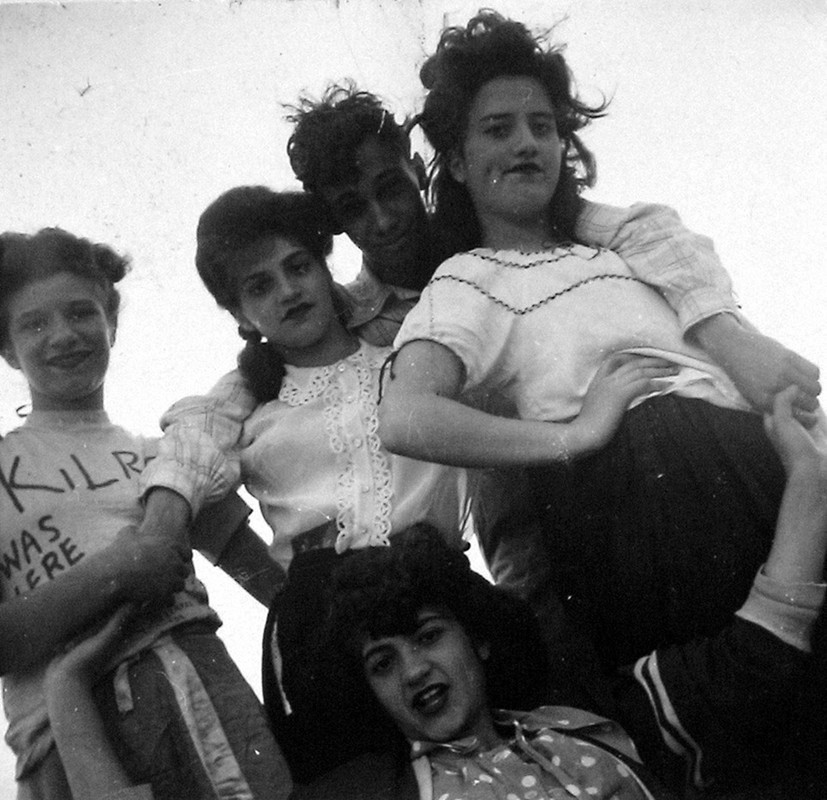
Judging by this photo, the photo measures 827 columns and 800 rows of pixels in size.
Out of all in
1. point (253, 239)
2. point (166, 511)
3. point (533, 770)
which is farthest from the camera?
point (253, 239)

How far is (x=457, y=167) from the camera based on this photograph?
0.94 m

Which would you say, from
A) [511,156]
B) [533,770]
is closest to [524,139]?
[511,156]

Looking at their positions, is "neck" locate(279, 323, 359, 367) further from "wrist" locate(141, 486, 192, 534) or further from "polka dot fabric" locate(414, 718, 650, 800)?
"polka dot fabric" locate(414, 718, 650, 800)

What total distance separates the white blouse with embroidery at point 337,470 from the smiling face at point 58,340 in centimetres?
15

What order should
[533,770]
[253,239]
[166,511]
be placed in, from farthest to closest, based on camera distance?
[253,239], [166,511], [533,770]

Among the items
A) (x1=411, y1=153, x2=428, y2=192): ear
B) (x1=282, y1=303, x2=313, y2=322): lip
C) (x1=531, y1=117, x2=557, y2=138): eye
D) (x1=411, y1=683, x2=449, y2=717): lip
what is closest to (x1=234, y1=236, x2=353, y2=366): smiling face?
(x1=282, y1=303, x2=313, y2=322): lip

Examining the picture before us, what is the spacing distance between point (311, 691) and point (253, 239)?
0.41 metres

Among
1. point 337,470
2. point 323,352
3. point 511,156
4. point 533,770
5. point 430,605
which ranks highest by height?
point 511,156

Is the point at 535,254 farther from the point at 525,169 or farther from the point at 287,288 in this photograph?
the point at 287,288

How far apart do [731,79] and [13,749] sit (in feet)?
2.88

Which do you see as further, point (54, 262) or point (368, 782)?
point (54, 262)

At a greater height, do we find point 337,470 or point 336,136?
point 336,136

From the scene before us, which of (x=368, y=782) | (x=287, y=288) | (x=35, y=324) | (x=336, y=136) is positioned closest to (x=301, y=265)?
(x=287, y=288)

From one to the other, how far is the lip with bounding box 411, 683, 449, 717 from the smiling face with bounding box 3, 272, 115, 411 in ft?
1.40
